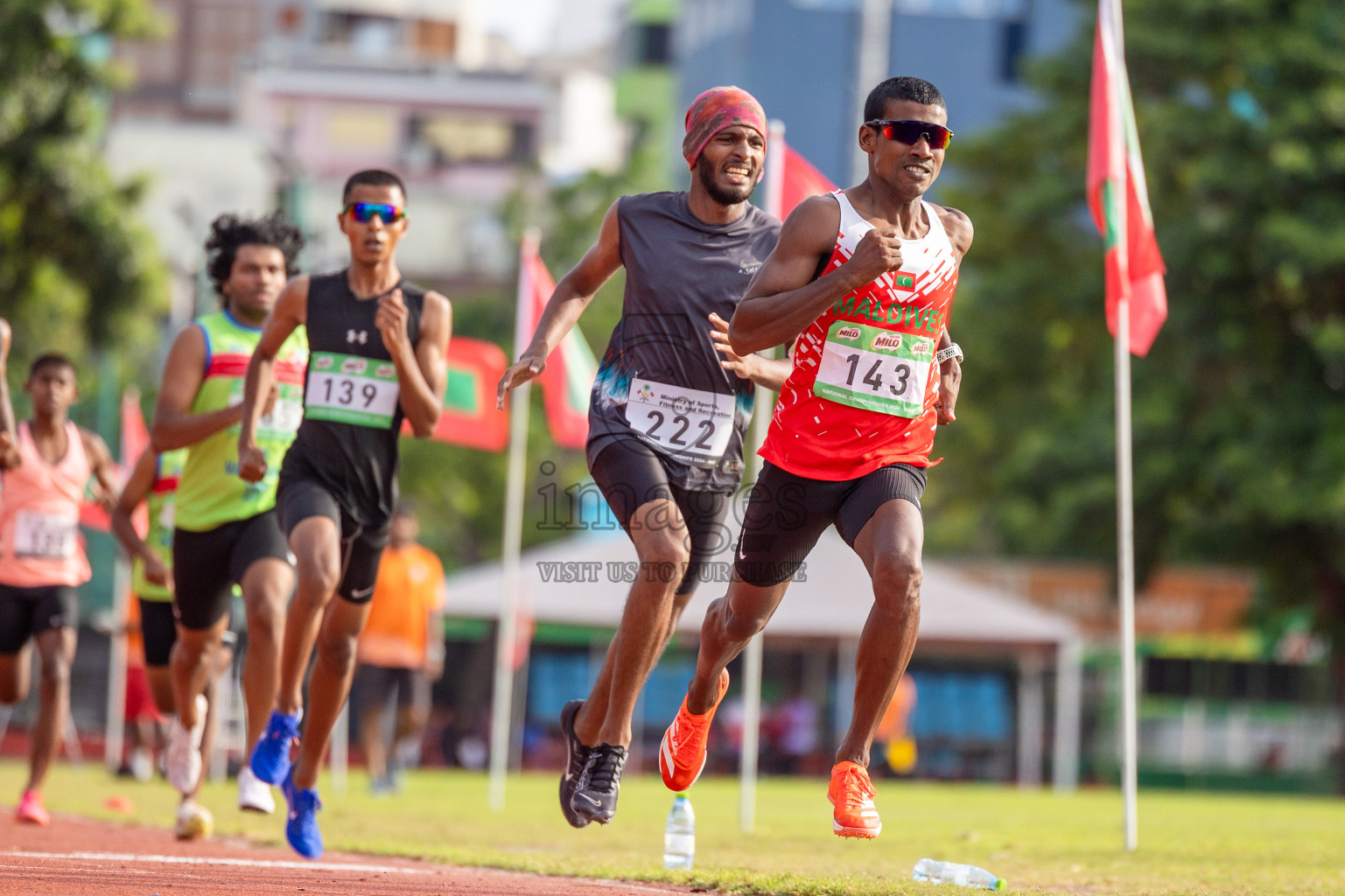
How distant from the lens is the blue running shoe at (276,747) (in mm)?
7699

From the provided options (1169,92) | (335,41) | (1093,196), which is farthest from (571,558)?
(335,41)

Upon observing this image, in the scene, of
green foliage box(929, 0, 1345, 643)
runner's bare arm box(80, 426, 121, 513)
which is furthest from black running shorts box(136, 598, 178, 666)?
green foliage box(929, 0, 1345, 643)

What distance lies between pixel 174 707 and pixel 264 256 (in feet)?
8.10

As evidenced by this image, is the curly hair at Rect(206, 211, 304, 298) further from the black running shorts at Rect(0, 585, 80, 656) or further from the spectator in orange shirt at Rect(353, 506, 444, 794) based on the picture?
the spectator in orange shirt at Rect(353, 506, 444, 794)

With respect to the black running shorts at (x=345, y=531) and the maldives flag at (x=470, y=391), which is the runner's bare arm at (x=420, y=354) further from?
the maldives flag at (x=470, y=391)

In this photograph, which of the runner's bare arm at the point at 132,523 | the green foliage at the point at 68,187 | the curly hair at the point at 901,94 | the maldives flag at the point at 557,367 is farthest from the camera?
the green foliage at the point at 68,187

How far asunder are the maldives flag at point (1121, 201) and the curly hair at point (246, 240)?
4423 millimetres

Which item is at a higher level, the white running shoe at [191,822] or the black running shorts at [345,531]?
the black running shorts at [345,531]

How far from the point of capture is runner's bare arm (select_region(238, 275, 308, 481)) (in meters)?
8.03

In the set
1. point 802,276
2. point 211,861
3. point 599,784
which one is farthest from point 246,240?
point 802,276

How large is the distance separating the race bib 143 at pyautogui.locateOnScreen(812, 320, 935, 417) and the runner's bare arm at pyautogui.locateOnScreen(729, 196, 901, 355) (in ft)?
0.76

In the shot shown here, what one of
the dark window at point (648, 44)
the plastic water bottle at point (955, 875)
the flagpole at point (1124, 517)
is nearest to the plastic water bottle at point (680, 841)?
the plastic water bottle at point (955, 875)

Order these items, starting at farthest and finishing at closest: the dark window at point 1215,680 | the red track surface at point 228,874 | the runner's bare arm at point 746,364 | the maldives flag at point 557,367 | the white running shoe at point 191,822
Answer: the dark window at point 1215,680, the maldives flag at point 557,367, the white running shoe at point 191,822, the runner's bare arm at point 746,364, the red track surface at point 228,874

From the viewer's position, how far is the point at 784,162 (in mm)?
12414
